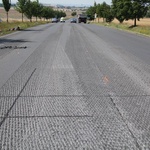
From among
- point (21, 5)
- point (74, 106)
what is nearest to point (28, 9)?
point (21, 5)

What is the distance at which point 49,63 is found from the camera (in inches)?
492

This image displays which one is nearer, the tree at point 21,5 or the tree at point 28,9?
the tree at point 21,5

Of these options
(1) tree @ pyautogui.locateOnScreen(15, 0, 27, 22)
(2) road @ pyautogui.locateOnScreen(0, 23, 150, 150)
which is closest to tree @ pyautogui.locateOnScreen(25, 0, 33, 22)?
(1) tree @ pyautogui.locateOnScreen(15, 0, 27, 22)

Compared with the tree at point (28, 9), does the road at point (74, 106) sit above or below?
below

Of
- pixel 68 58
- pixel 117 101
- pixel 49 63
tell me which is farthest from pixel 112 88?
pixel 68 58

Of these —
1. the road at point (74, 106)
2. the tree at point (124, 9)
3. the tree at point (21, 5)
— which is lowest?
the road at point (74, 106)

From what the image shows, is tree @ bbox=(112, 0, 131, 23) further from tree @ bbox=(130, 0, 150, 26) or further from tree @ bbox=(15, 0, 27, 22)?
tree @ bbox=(15, 0, 27, 22)

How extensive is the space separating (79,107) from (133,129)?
1.56 metres

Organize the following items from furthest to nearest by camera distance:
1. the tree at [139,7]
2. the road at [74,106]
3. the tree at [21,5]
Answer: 1. the tree at [21,5]
2. the tree at [139,7]
3. the road at [74,106]

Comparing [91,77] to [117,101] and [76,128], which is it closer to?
[117,101]

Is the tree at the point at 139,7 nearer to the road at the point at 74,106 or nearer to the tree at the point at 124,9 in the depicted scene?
the tree at the point at 124,9

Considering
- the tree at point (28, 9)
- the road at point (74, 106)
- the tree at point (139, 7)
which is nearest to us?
the road at point (74, 106)

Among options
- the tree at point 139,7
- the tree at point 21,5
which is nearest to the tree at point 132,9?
the tree at point 139,7

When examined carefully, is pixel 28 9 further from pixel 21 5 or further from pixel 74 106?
pixel 74 106
